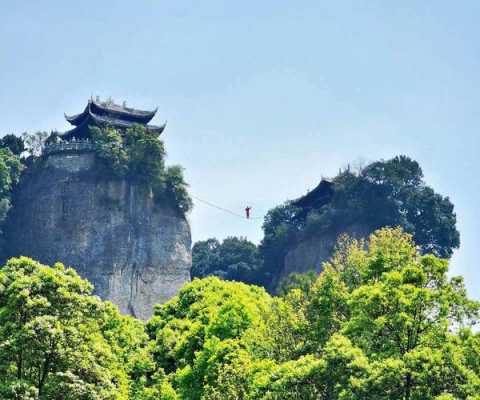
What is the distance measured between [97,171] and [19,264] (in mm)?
Answer: 54146

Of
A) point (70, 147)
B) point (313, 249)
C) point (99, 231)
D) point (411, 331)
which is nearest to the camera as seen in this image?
point (411, 331)

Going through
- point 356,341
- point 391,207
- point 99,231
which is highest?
point 391,207

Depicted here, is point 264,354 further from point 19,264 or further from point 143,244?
point 143,244

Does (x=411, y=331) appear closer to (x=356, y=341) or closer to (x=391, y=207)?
(x=356, y=341)

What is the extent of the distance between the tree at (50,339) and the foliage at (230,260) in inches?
2730

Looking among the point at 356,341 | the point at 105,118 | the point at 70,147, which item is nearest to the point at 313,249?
the point at 105,118

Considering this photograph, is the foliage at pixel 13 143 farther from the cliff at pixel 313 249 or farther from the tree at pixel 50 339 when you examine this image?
the tree at pixel 50 339

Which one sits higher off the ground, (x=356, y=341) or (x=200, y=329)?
(x=200, y=329)

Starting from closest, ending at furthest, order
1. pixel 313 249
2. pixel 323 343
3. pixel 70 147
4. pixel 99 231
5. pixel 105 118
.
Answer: pixel 323 343 → pixel 99 231 → pixel 70 147 → pixel 105 118 → pixel 313 249

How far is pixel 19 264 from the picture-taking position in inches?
1294

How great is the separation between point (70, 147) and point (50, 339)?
57.4 m

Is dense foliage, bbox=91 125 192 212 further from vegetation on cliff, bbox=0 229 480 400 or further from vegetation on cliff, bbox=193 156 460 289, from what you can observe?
vegetation on cliff, bbox=0 229 480 400

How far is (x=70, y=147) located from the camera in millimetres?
86938

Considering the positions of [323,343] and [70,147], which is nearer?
[323,343]
